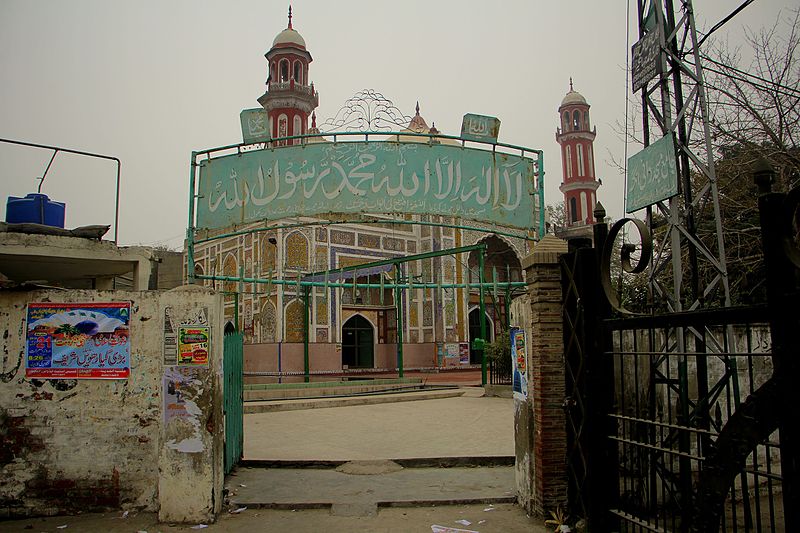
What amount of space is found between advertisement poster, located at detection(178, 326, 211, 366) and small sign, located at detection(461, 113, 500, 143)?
4973 millimetres

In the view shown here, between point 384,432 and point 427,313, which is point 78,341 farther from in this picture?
point 427,313

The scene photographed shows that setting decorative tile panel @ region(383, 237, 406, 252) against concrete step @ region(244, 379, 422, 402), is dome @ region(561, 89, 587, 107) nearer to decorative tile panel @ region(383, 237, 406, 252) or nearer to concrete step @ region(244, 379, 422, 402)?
decorative tile panel @ region(383, 237, 406, 252)

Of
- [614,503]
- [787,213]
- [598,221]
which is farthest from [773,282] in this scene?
[614,503]

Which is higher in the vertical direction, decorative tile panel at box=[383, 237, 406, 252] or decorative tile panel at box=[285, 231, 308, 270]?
decorative tile panel at box=[383, 237, 406, 252]

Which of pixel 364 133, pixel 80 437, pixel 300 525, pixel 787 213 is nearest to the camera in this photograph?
pixel 787 213

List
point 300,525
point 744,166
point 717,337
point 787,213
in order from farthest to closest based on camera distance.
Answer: point 744,166, point 717,337, point 300,525, point 787,213

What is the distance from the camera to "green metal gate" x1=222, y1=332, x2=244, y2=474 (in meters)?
6.96

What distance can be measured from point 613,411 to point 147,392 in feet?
14.0

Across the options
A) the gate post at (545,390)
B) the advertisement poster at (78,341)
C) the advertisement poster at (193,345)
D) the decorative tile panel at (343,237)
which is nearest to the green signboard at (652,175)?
the gate post at (545,390)

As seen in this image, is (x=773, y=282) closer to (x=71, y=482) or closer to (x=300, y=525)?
(x=300, y=525)

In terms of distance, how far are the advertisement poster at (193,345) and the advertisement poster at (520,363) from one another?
297 cm

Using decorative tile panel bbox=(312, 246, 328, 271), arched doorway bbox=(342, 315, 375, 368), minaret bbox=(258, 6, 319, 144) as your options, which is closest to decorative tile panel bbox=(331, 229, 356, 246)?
decorative tile panel bbox=(312, 246, 328, 271)

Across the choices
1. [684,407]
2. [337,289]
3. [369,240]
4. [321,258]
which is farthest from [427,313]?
[684,407]

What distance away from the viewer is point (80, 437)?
5945mm
